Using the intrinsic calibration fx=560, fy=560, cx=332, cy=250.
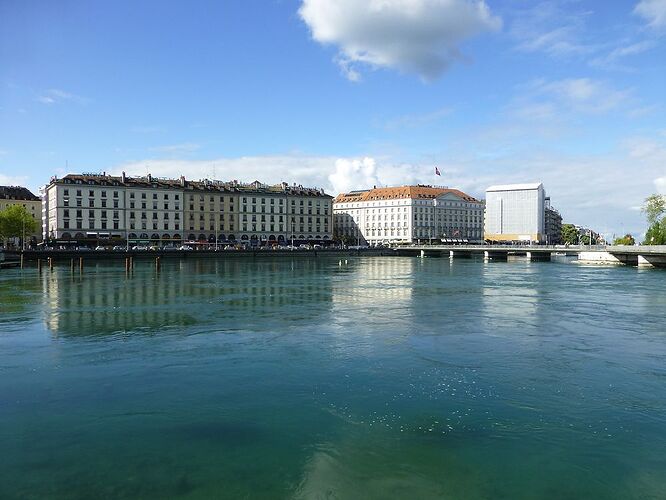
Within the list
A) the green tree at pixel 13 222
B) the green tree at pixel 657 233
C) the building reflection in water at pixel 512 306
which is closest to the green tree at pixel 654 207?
the green tree at pixel 657 233

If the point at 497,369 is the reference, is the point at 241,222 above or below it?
above

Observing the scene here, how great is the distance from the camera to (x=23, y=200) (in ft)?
525

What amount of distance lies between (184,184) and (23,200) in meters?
57.3

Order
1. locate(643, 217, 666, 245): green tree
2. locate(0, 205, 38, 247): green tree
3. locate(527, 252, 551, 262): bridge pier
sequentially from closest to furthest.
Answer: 1. locate(643, 217, 666, 245): green tree
2. locate(0, 205, 38, 247): green tree
3. locate(527, 252, 551, 262): bridge pier

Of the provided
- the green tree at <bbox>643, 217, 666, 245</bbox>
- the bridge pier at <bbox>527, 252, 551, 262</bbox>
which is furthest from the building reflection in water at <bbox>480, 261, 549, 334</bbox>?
the bridge pier at <bbox>527, 252, 551, 262</bbox>

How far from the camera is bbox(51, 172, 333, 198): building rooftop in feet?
404

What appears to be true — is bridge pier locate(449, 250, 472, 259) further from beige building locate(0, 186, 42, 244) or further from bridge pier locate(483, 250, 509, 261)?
beige building locate(0, 186, 42, 244)

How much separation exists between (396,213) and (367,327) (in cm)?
15642

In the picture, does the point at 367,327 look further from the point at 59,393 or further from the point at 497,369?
the point at 59,393

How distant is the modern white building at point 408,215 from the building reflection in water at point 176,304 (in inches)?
5010

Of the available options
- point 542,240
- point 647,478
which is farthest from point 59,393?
point 542,240

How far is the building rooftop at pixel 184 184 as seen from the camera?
123 m

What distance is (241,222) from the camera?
142625 mm

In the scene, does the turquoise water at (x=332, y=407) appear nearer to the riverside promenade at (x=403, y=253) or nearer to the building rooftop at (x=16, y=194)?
the riverside promenade at (x=403, y=253)
